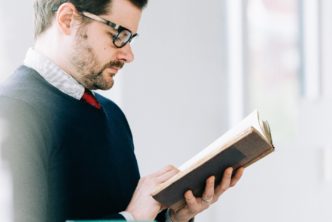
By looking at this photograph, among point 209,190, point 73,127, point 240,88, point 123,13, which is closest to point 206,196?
point 209,190

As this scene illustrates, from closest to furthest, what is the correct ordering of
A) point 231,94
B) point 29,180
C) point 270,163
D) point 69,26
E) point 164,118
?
point 29,180, point 69,26, point 164,118, point 231,94, point 270,163

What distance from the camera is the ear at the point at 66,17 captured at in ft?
3.60

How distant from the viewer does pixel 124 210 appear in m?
1.13

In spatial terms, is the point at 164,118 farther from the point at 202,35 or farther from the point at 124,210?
the point at 124,210

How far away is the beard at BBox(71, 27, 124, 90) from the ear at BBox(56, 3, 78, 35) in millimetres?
21

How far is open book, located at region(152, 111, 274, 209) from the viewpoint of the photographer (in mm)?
1015

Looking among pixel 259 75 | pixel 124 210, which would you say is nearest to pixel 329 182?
pixel 259 75

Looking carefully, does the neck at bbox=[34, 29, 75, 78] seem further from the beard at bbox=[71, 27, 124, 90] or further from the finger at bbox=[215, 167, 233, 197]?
the finger at bbox=[215, 167, 233, 197]

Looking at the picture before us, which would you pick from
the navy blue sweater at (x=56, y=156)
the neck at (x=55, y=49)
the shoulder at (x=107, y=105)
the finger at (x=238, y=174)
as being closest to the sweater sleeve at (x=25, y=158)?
the navy blue sweater at (x=56, y=156)

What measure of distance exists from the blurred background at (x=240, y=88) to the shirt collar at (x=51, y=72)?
4.2 inches

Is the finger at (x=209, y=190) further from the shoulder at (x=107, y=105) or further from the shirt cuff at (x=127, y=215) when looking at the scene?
the shoulder at (x=107, y=105)

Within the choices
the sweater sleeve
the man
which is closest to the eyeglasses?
the man

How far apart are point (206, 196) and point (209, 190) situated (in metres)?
0.02

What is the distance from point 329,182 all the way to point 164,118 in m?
0.82
